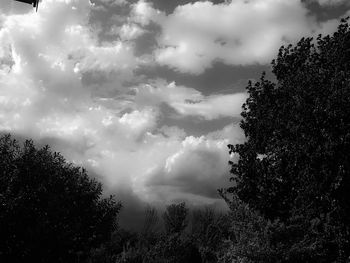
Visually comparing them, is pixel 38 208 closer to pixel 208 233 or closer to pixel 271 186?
pixel 271 186

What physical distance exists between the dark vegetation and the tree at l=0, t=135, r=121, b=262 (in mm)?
65

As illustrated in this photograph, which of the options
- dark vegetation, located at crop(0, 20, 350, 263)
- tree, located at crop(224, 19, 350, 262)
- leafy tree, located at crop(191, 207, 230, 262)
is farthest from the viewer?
leafy tree, located at crop(191, 207, 230, 262)

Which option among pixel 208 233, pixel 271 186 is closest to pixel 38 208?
pixel 271 186

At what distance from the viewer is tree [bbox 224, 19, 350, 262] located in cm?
2873

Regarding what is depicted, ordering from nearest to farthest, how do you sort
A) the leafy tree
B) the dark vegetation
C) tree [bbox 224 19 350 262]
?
the dark vegetation < tree [bbox 224 19 350 262] < the leafy tree

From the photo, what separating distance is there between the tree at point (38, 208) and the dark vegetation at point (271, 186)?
6cm

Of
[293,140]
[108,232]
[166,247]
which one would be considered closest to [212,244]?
[166,247]

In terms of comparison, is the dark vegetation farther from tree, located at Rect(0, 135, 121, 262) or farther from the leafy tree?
the leafy tree

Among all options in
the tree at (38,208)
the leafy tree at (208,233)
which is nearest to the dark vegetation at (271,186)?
the tree at (38,208)

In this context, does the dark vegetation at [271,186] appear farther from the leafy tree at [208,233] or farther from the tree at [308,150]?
the leafy tree at [208,233]

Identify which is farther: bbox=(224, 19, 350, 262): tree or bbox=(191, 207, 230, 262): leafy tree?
bbox=(191, 207, 230, 262): leafy tree

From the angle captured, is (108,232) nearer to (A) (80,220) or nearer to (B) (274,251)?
(A) (80,220)

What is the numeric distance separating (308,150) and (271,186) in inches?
201

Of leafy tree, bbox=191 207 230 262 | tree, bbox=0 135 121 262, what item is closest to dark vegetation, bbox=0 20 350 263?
tree, bbox=0 135 121 262
